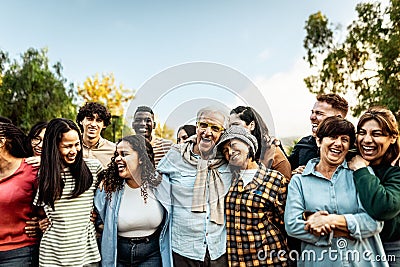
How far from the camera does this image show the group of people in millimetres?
2633

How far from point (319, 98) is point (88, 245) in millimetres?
2128

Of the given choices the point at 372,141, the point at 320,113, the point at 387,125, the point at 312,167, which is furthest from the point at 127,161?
the point at 387,125

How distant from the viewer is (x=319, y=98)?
3.42 m

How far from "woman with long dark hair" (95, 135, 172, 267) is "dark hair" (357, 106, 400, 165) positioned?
1.52 metres

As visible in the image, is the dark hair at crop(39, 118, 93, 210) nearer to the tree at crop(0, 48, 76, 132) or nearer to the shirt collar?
the shirt collar

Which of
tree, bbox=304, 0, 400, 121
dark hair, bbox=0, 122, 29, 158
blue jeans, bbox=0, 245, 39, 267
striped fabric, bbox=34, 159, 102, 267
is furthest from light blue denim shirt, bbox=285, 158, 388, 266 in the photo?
tree, bbox=304, 0, 400, 121

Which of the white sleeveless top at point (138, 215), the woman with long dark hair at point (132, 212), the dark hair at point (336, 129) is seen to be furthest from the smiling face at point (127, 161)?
the dark hair at point (336, 129)

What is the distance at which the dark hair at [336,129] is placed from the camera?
2.66 metres

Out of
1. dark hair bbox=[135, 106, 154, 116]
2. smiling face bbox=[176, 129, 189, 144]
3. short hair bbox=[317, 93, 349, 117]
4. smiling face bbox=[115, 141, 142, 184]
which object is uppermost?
short hair bbox=[317, 93, 349, 117]

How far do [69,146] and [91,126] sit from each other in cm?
104

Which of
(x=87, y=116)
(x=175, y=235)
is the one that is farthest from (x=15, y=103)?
(x=175, y=235)

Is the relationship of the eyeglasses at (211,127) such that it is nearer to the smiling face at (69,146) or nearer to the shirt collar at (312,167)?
the shirt collar at (312,167)

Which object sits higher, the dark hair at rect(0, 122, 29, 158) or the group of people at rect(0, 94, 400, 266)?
the dark hair at rect(0, 122, 29, 158)

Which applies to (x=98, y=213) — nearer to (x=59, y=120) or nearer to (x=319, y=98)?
(x=59, y=120)
